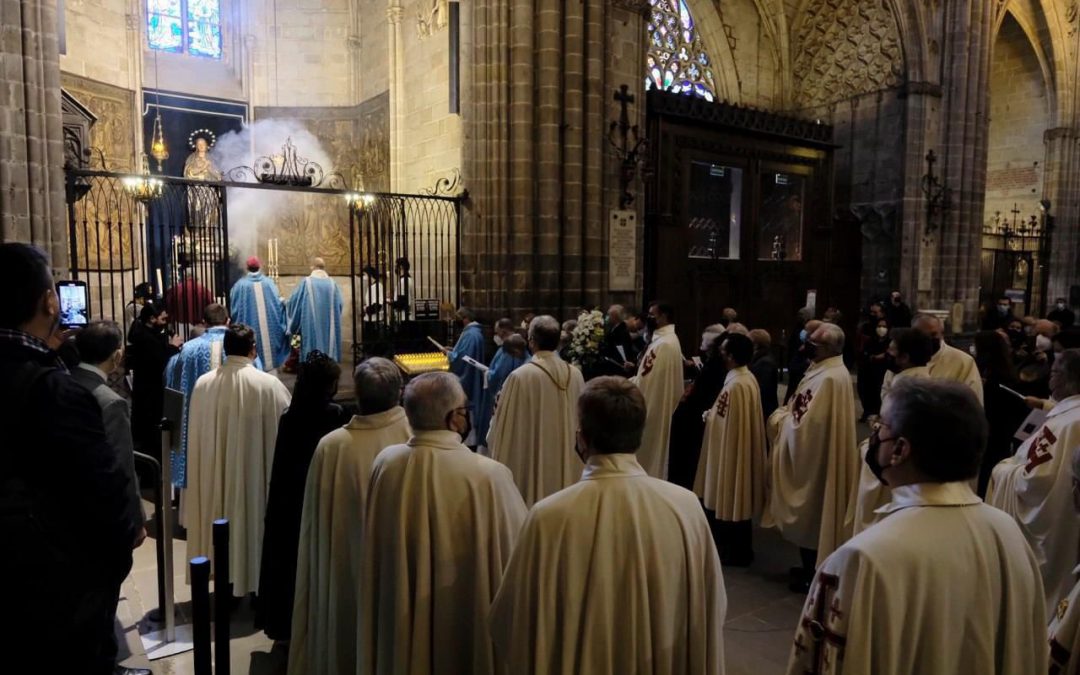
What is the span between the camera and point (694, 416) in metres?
5.86

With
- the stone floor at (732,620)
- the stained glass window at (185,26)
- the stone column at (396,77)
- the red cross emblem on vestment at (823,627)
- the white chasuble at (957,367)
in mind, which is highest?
the stained glass window at (185,26)

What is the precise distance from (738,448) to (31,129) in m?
7.45

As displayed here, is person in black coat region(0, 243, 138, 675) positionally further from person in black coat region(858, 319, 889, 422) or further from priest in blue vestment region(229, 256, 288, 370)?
person in black coat region(858, 319, 889, 422)

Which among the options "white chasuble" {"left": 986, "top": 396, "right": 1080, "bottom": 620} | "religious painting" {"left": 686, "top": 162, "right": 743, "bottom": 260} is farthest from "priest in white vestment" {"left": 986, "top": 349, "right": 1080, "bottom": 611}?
"religious painting" {"left": 686, "top": 162, "right": 743, "bottom": 260}

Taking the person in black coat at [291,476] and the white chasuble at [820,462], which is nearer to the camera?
the person in black coat at [291,476]

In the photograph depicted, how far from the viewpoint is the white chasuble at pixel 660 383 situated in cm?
677

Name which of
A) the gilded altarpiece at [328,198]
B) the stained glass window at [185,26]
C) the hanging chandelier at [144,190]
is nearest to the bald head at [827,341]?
the hanging chandelier at [144,190]

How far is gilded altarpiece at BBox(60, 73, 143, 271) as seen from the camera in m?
12.4

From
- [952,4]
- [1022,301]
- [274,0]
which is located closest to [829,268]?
[952,4]

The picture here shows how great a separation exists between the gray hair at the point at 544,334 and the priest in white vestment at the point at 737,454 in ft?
4.19

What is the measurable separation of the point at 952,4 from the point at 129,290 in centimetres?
1806

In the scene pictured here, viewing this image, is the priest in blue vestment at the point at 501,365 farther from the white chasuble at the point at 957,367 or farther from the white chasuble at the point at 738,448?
the white chasuble at the point at 957,367

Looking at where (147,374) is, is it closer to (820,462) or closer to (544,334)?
(544,334)

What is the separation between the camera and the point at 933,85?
15.5 m
